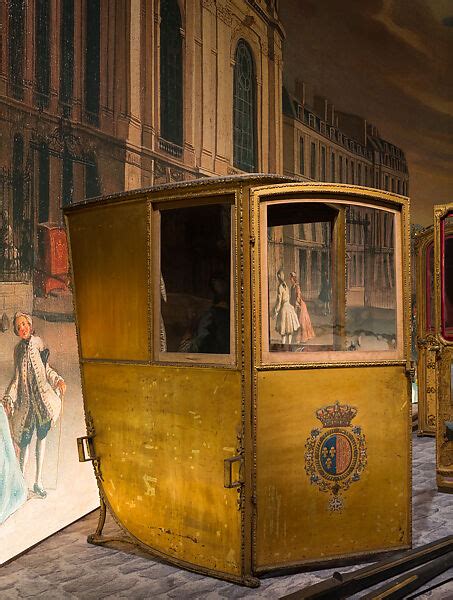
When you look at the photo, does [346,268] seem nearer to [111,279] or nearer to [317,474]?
[317,474]

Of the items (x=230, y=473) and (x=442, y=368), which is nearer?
(x=230, y=473)

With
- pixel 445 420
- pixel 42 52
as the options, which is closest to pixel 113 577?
pixel 445 420

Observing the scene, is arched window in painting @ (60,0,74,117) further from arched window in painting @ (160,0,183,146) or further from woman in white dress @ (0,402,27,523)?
woman in white dress @ (0,402,27,523)

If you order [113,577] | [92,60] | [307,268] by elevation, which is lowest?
[113,577]

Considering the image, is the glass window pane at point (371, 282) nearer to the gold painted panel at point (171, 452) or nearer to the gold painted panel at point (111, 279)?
the gold painted panel at point (171, 452)

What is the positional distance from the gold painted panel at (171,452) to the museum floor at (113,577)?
0.13 meters

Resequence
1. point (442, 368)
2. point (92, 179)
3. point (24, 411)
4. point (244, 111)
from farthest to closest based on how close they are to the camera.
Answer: point (244, 111) < point (442, 368) < point (92, 179) < point (24, 411)

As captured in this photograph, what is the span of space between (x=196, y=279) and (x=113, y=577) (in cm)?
184

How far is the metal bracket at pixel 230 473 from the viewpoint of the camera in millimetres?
3336

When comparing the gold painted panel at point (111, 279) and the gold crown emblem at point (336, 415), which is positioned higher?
the gold painted panel at point (111, 279)

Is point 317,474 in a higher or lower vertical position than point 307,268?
lower

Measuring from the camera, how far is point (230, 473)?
335cm

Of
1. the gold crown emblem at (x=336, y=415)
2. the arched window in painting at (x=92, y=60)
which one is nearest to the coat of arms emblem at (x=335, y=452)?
the gold crown emblem at (x=336, y=415)

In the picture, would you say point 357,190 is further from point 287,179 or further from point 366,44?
point 366,44
